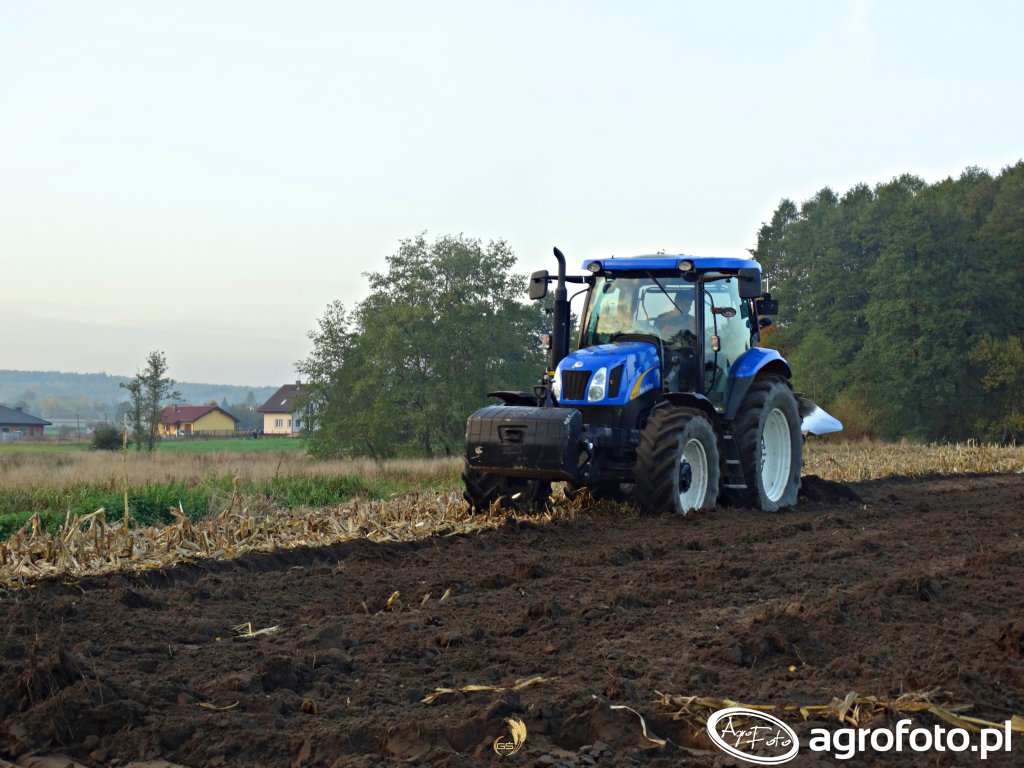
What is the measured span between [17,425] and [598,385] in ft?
289

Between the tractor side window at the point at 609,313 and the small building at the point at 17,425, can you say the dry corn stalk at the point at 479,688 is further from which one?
the small building at the point at 17,425

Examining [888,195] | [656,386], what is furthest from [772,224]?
[656,386]

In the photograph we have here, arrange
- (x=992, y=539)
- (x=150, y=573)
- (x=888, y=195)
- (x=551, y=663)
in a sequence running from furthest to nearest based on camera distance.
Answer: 1. (x=888, y=195)
2. (x=992, y=539)
3. (x=150, y=573)
4. (x=551, y=663)

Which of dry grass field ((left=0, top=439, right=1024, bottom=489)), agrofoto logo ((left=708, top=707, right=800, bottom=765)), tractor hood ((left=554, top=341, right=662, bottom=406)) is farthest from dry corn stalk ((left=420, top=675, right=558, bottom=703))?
dry grass field ((left=0, top=439, right=1024, bottom=489))

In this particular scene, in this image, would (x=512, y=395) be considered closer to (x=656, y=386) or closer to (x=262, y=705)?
(x=656, y=386)

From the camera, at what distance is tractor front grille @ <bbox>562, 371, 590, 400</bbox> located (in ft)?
34.6

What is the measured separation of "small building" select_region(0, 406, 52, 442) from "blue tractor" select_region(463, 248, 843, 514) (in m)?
85.4

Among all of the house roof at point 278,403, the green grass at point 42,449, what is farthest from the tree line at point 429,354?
the house roof at point 278,403

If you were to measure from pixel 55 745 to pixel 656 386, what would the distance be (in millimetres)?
7694

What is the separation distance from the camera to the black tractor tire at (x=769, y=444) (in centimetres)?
1130

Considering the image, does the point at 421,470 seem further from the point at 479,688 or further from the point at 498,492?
the point at 479,688

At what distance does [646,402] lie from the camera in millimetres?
10820

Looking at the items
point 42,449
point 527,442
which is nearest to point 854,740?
point 527,442

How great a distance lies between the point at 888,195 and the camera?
4756cm
